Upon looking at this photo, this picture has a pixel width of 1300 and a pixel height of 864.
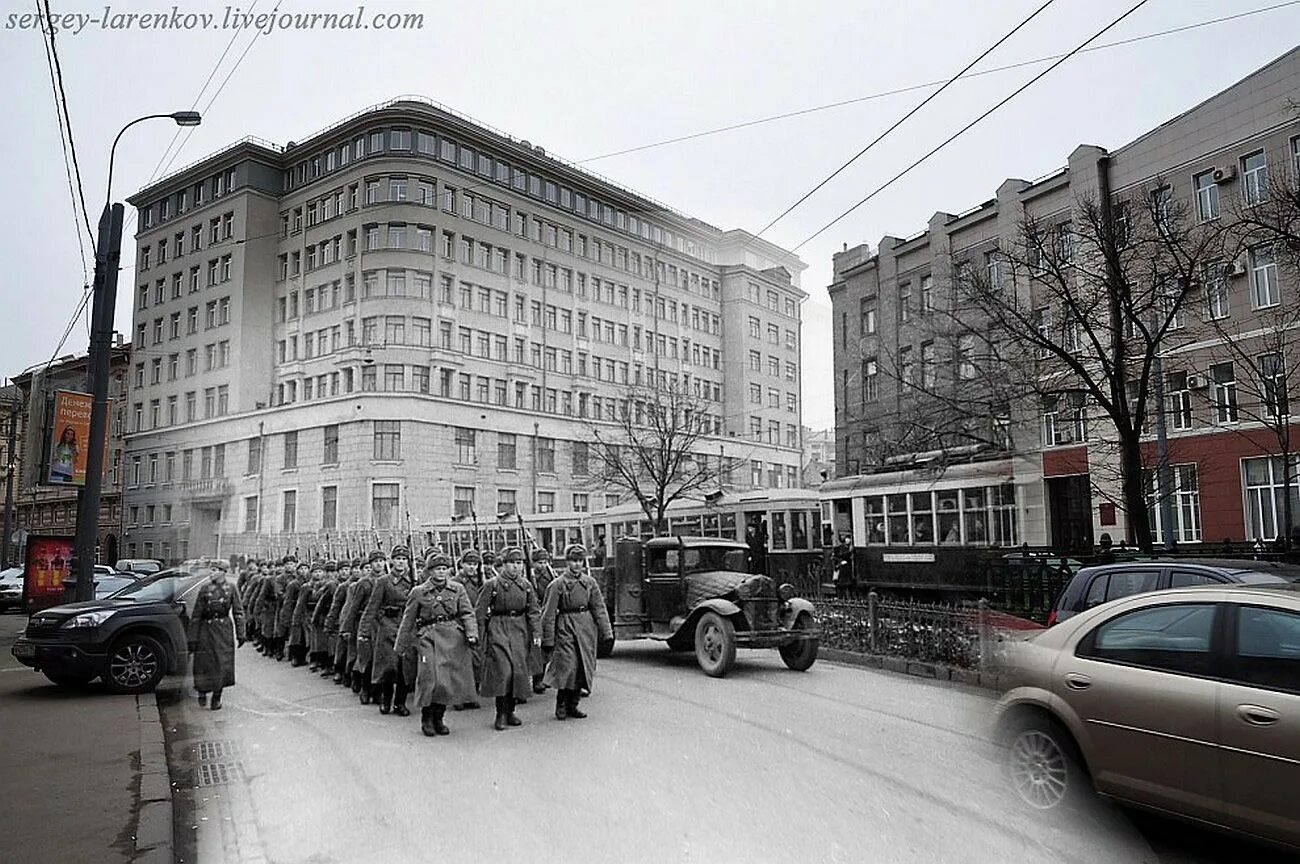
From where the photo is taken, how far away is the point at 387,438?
5.77 m

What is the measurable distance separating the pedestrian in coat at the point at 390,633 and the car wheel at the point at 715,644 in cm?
307

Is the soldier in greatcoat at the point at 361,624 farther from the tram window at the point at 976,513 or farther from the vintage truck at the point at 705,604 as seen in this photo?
the tram window at the point at 976,513

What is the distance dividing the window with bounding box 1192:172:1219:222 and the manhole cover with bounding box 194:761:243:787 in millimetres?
6542

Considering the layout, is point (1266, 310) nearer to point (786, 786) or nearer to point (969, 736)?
point (969, 736)

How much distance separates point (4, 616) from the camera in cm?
2173

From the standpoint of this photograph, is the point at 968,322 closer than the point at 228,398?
Yes

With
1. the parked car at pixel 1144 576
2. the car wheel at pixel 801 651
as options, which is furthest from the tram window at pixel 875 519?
the parked car at pixel 1144 576

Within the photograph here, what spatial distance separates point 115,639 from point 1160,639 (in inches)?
354

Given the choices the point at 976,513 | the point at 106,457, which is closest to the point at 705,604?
the point at 976,513

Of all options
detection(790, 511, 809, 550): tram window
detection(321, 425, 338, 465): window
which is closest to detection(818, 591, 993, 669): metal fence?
detection(790, 511, 809, 550): tram window

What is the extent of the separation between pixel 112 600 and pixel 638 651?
236 inches

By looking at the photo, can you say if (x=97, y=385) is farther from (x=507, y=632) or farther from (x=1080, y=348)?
(x=1080, y=348)

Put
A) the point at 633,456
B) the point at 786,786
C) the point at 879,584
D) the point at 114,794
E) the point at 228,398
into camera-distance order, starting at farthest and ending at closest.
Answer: the point at 879,584, the point at 633,456, the point at 228,398, the point at 114,794, the point at 786,786

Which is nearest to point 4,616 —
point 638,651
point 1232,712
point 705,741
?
point 638,651
